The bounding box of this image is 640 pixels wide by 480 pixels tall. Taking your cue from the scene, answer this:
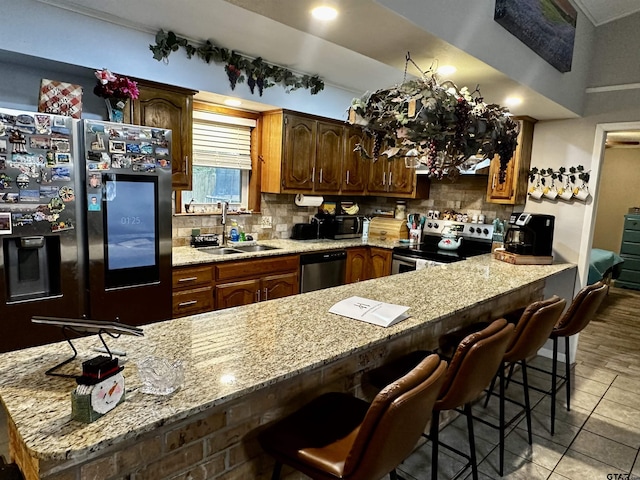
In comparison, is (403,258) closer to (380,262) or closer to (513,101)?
(380,262)

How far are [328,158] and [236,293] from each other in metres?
1.87

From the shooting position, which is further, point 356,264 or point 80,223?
point 356,264

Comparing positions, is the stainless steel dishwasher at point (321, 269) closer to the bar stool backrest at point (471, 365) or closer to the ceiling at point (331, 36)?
the ceiling at point (331, 36)

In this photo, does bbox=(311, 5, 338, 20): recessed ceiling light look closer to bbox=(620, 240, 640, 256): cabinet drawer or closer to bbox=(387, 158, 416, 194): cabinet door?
bbox=(387, 158, 416, 194): cabinet door

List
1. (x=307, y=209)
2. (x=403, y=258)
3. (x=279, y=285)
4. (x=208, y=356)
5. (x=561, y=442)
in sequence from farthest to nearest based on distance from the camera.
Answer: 1. (x=307, y=209)
2. (x=403, y=258)
3. (x=279, y=285)
4. (x=561, y=442)
5. (x=208, y=356)

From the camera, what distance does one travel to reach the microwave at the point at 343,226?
16.2ft

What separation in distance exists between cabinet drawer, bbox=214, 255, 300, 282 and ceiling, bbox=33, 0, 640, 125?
1.46 m

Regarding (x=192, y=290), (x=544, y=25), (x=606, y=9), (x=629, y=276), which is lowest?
(x=629, y=276)

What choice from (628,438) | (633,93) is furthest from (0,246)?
(633,93)

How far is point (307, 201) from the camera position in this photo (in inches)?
189

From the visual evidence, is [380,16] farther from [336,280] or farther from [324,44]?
[336,280]

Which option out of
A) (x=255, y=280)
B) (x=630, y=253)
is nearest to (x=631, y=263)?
(x=630, y=253)

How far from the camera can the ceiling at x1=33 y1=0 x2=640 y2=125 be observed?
1.92 metres

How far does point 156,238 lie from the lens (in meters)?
2.94
